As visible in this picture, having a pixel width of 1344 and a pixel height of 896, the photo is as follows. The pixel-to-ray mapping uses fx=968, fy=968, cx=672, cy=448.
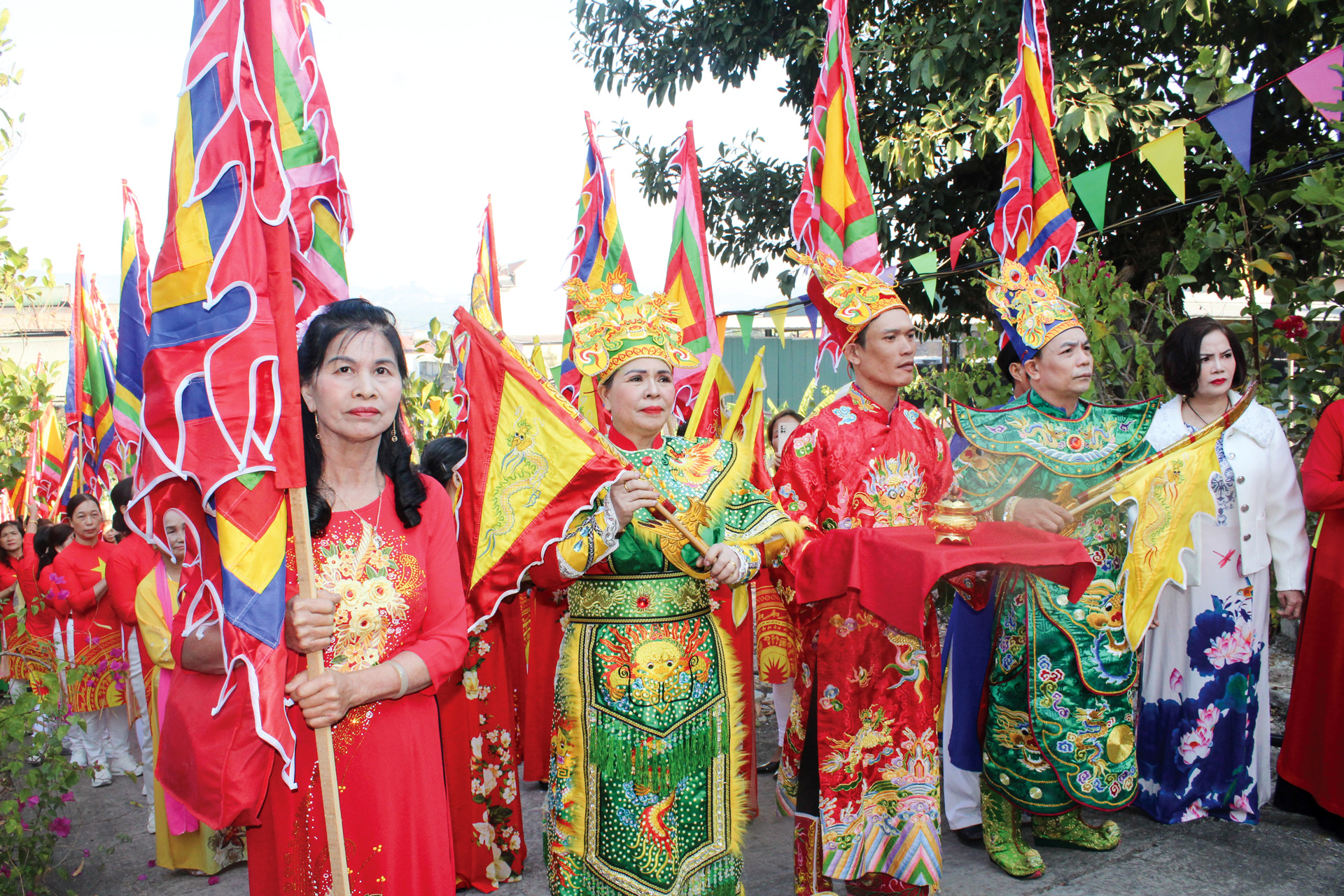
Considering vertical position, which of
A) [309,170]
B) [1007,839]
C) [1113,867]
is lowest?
[1113,867]

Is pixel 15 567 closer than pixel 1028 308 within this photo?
No

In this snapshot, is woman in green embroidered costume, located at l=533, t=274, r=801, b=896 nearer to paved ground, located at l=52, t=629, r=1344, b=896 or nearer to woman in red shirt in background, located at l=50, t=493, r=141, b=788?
paved ground, located at l=52, t=629, r=1344, b=896

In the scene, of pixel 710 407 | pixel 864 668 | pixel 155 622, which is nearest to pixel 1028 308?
pixel 710 407

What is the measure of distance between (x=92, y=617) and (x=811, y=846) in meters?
4.78

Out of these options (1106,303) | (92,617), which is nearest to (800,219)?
(1106,303)

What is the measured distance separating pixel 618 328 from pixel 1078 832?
8.95 feet

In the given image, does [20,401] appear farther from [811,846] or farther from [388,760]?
[811,846]

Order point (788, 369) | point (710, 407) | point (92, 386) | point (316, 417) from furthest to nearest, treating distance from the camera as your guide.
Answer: point (788, 369) < point (92, 386) < point (710, 407) < point (316, 417)

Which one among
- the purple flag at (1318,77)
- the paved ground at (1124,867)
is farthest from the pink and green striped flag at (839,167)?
the paved ground at (1124,867)

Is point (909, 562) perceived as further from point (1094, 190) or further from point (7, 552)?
point (7, 552)

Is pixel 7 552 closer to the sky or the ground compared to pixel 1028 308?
closer to the ground

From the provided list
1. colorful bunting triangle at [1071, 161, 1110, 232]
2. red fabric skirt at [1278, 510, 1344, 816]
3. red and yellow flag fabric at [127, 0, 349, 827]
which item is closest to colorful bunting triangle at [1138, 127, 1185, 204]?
colorful bunting triangle at [1071, 161, 1110, 232]

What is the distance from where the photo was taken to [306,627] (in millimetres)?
1953

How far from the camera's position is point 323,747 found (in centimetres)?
193
